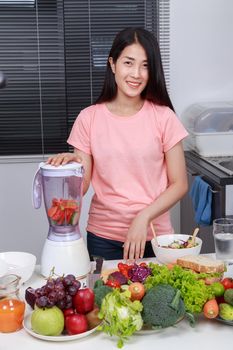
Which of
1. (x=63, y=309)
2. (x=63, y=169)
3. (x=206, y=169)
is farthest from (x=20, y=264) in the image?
(x=206, y=169)

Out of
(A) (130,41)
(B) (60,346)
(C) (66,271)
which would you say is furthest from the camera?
(A) (130,41)

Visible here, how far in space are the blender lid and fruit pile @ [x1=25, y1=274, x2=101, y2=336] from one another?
15.5 inches

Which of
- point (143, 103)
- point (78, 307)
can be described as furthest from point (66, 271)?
point (143, 103)

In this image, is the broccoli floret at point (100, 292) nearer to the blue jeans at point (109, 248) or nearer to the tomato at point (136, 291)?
the tomato at point (136, 291)

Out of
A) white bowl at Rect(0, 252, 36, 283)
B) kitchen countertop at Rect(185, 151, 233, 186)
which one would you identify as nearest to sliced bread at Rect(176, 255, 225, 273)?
white bowl at Rect(0, 252, 36, 283)

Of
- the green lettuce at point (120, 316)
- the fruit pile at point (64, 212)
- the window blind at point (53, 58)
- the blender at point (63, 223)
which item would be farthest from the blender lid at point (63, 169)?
the window blind at point (53, 58)

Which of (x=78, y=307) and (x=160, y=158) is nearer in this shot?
(x=78, y=307)

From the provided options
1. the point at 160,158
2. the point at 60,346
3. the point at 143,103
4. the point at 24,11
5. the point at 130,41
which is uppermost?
the point at 24,11

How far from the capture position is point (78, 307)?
4.30 feet

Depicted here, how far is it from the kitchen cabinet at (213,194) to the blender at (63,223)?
3.41 feet

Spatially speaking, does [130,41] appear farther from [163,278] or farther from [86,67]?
[86,67]

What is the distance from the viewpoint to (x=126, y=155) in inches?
76.1

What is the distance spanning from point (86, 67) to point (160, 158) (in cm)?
142

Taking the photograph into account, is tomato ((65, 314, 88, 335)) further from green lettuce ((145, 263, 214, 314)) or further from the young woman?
the young woman
